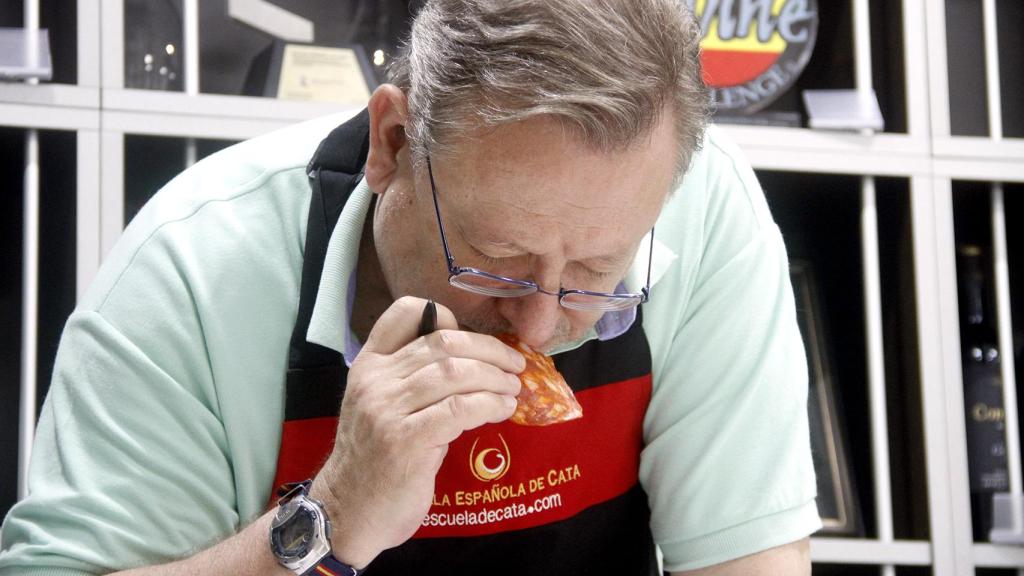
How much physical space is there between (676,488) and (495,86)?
1.58 feet

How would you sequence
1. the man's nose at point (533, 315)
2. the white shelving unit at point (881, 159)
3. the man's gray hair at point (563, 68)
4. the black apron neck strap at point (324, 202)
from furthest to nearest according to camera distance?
the white shelving unit at point (881, 159) → the black apron neck strap at point (324, 202) → the man's nose at point (533, 315) → the man's gray hair at point (563, 68)

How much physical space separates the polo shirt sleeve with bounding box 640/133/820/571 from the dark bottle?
26.5 inches

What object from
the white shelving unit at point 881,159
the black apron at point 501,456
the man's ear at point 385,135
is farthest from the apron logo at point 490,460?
the white shelving unit at point 881,159

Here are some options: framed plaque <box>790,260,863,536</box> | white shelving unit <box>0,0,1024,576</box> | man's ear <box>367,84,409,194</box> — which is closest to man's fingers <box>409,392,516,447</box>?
man's ear <box>367,84,409,194</box>

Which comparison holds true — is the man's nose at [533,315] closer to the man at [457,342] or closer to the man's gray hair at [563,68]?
the man at [457,342]

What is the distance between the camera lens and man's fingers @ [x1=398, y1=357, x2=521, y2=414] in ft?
3.28

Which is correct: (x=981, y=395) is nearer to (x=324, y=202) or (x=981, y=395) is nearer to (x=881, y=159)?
(x=881, y=159)

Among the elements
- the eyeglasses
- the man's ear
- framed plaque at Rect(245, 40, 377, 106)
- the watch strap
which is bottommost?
the watch strap

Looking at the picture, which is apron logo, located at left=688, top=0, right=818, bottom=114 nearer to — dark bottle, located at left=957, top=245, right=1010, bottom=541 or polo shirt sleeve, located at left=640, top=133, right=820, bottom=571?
dark bottle, located at left=957, top=245, right=1010, bottom=541

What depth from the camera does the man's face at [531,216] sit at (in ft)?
3.18

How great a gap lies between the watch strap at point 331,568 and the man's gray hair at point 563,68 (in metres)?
0.35

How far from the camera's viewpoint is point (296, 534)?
103cm

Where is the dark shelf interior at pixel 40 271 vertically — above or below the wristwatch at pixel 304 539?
above

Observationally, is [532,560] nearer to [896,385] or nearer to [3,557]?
[3,557]
